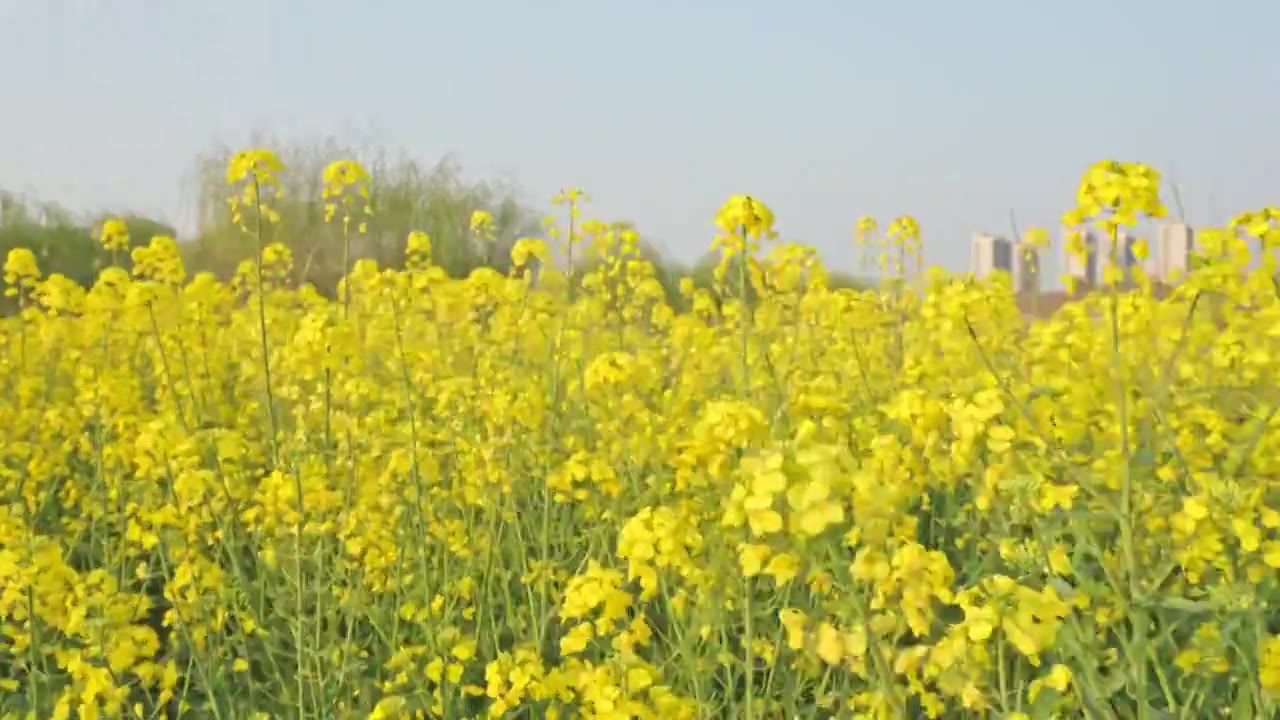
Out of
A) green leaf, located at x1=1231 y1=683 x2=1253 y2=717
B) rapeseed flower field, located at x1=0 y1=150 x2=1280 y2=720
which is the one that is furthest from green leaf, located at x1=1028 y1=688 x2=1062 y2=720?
green leaf, located at x1=1231 y1=683 x2=1253 y2=717

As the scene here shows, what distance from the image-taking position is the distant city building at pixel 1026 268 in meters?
6.14

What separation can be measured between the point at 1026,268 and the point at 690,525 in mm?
4291

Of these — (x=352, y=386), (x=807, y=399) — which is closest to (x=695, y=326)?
(x=352, y=386)

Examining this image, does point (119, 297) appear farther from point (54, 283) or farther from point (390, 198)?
point (390, 198)

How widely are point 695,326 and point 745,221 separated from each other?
3113 millimetres

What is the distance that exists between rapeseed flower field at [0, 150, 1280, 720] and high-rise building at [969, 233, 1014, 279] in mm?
917

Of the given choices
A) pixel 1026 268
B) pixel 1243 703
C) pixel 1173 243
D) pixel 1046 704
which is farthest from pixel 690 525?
pixel 1026 268

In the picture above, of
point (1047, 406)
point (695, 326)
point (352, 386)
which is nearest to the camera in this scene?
point (1047, 406)

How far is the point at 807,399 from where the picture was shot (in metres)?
2.78

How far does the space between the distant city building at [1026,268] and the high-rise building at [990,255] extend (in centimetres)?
7

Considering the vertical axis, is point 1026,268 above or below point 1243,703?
above

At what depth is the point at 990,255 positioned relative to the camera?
7.01 m

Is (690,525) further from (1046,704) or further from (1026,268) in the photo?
(1026,268)

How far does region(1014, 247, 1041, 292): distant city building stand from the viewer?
20.1 feet
